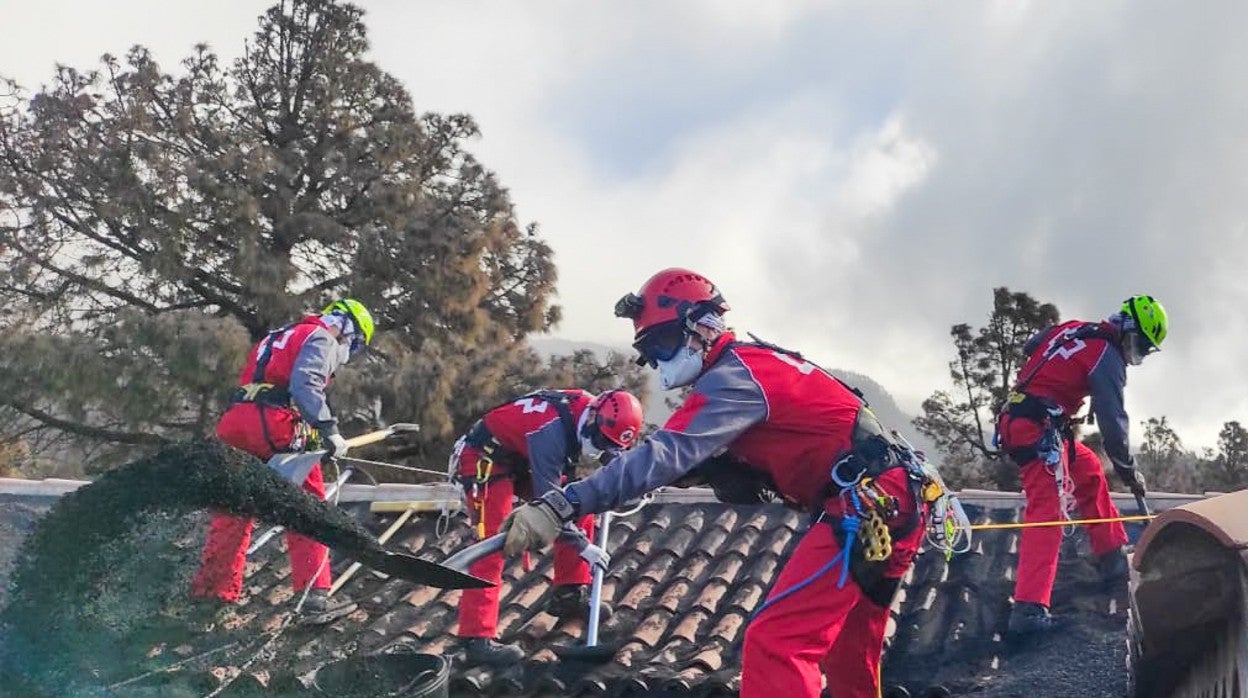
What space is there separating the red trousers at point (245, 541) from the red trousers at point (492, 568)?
0.81 m

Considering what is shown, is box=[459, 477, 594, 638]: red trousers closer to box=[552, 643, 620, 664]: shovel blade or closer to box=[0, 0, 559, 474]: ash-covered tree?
box=[552, 643, 620, 664]: shovel blade

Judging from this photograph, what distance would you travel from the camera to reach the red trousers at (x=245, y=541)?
4.54 metres

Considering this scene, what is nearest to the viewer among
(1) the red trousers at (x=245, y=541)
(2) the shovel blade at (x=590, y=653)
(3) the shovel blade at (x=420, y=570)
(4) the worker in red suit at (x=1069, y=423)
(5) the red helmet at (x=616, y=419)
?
(3) the shovel blade at (x=420, y=570)

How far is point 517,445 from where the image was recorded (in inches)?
270

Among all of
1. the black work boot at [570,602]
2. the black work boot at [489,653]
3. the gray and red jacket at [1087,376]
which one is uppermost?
the gray and red jacket at [1087,376]

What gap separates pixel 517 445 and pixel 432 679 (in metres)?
2.36

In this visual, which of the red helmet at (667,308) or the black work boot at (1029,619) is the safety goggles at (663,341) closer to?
the red helmet at (667,308)

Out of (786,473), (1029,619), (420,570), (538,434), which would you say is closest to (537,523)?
(420,570)

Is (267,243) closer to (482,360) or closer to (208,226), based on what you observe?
(208,226)

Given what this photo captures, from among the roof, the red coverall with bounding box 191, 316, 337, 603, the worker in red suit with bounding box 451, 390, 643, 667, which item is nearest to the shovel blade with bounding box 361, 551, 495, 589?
the roof

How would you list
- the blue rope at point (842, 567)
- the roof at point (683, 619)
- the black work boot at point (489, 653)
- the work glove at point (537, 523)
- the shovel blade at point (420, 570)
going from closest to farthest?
the work glove at point (537, 523) < the blue rope at point (842, 567) < the shovel blade at point (420, 570) < the roof at point (683, 619) < the black work boot at point (489, 653)

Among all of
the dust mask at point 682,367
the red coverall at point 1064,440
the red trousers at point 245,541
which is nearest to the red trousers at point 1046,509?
the red coverall at point 1064,440

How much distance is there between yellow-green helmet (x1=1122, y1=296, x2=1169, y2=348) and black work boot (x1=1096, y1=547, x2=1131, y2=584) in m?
1.21

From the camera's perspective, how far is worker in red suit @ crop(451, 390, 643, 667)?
20.2 feet
